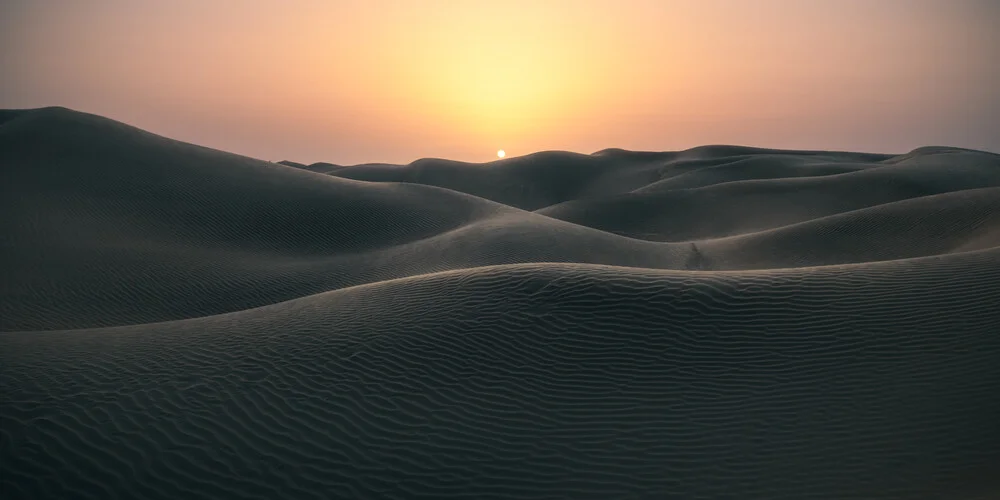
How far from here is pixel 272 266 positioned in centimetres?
1980

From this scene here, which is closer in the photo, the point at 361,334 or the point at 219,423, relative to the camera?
the point at 219,423

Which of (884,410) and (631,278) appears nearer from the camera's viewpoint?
(884,410)

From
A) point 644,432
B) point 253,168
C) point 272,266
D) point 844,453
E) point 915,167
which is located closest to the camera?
point 844,453

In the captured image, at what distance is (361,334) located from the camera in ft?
28.6

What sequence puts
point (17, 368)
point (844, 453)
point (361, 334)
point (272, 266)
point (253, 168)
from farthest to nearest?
point (253, 168)
point (272, 266)
point (361, 334)
point (17, 368)
point (844, 453)

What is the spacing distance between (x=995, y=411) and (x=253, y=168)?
1103 inches

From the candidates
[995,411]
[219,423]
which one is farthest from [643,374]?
[219,423]

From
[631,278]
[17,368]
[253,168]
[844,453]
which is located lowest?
[844,453]

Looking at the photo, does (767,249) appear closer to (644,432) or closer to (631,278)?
(631,278)

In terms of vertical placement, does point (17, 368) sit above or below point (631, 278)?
below

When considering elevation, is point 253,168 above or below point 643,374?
above

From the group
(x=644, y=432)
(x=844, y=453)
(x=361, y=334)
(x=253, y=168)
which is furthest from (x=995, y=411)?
(x=253, y=168)

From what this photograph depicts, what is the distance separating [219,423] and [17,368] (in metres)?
2.63

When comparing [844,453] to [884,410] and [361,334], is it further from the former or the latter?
[361,334]
